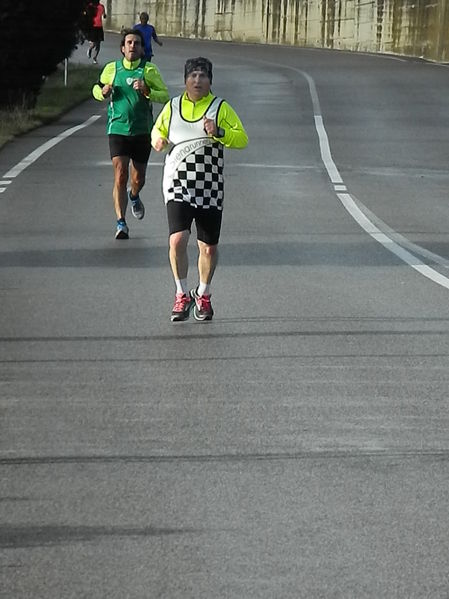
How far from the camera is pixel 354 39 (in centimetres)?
6012

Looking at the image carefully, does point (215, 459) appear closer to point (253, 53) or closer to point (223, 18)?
point (253, 53)

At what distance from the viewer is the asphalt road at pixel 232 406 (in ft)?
18.5

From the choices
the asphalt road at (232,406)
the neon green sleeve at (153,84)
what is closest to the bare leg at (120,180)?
the asphalt road at (232,406)

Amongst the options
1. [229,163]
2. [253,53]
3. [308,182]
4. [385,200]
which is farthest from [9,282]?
[253,53]

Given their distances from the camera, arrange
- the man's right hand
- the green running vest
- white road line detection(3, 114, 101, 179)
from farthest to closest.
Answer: white road line detection(3, 114, 101, 179), the green running vest, the man's right hand

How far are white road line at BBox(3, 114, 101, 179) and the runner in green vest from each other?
265 inches

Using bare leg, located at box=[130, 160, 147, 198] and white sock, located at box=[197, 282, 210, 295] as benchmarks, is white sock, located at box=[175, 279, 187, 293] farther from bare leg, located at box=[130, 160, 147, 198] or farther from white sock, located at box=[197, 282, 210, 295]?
bare leg, located at box=[130, 160, 147, 198]

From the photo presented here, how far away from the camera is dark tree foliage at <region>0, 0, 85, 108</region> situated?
95.3 ft

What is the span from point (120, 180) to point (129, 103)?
0.76m

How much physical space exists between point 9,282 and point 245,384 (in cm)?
443

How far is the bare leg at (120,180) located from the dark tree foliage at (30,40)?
1401 cm

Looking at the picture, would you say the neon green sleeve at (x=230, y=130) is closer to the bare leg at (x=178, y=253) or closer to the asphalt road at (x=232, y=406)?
the bare leg at (x=178, y=253)

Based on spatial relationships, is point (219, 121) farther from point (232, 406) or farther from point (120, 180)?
point (120, 180)

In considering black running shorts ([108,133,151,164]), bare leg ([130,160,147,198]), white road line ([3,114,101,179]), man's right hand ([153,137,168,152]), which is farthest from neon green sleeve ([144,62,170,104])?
white road line ([3,114,101,179])
